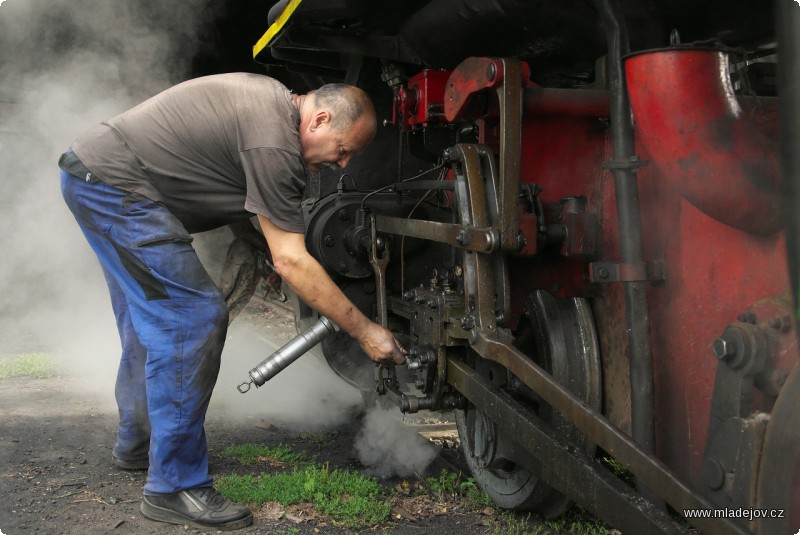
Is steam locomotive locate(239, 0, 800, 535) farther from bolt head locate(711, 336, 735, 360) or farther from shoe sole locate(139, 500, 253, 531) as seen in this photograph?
shoe sole locate(139, 500, 253, 531)

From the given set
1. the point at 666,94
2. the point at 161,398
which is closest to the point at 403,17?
the point at 666,94

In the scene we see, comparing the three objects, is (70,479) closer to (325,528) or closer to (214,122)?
(325,528)

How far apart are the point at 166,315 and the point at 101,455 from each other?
3.35 feet

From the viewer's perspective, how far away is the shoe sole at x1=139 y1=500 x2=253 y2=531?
2.39 meters

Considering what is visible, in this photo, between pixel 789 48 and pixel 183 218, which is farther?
pixel 183 218

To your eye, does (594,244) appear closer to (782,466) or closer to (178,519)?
(782,466)

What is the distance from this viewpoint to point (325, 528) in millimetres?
2395

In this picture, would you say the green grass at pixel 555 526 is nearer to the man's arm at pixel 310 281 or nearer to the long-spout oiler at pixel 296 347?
the man's arm at pixel 310 281

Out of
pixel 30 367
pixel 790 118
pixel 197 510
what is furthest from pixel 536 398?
pixel 30 367

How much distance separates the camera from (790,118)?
3.29 feet

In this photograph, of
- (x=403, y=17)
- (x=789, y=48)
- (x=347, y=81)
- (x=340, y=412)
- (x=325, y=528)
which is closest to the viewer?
(x=789, y=48)

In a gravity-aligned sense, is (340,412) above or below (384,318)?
below

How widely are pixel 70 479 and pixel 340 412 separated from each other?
1345 mm

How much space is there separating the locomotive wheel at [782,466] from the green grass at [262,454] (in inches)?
77.4
